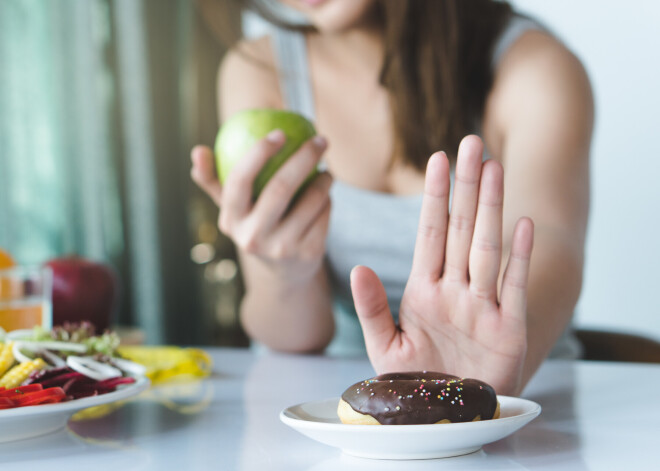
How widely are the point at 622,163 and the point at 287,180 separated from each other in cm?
275

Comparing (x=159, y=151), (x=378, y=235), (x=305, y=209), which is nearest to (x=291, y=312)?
(x=378, y=235)

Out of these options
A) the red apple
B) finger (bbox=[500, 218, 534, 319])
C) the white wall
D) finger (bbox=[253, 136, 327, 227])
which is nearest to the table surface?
finger (bbox=[500, 218, 534, 319])

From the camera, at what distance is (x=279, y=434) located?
622mm

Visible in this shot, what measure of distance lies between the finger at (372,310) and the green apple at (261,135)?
334 mm

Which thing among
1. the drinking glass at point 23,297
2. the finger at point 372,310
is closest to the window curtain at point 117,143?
the drinking glass at point 23,297

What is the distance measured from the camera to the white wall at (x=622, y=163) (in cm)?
316

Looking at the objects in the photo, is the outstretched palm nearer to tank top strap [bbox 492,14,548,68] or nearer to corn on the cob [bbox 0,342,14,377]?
corn on the cob [bbox 0,342,14,377]

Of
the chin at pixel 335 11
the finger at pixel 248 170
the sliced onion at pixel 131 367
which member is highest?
the chin at pixel 335 11

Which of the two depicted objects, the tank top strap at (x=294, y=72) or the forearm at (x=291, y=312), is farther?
the tank top strap at (x=294, y=72)

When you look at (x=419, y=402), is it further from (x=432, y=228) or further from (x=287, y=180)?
(x=287, y=180)

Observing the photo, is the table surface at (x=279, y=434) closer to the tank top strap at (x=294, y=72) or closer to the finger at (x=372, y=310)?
the finger at (x=372, y=310)

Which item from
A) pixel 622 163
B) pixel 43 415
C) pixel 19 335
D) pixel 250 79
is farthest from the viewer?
pixel 622 163

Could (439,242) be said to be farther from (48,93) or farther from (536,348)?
(48,93)

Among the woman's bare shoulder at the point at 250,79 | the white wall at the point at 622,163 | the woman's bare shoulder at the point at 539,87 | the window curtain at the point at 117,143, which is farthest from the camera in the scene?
the white wall at the point at 622,163
